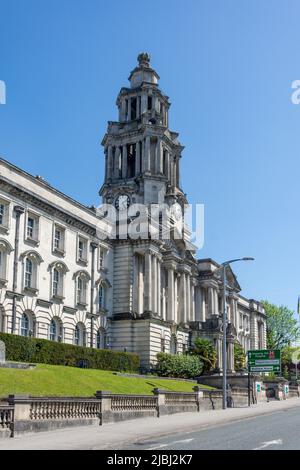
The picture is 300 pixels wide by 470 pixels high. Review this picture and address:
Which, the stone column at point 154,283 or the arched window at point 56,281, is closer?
the arched window at point 56,281

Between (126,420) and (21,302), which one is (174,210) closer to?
(21,302)

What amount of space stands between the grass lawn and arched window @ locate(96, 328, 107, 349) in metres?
13.9

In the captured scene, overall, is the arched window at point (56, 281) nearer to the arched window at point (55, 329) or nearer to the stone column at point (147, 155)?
the arched window at point (55, 329)

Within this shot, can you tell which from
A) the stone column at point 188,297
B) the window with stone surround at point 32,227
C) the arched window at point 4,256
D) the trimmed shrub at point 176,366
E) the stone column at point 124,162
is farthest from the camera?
the stone column at point 124,162

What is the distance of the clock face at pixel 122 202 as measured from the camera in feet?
241

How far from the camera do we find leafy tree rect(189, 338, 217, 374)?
65.6 metres

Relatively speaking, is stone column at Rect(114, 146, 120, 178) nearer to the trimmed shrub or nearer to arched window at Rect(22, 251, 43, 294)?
the trimmed shrub

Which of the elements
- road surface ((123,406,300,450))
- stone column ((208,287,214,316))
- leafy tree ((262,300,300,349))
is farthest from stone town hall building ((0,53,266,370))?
leafy tree ((262,300,300,349))

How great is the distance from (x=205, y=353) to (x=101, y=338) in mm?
13814

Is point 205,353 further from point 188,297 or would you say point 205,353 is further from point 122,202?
point 122,202

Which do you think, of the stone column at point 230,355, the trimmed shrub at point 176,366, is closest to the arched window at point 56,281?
the trimmed shrub at point 176,366

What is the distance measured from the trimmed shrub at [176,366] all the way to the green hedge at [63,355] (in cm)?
312

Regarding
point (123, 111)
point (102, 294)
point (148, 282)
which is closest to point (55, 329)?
point (102, 294)

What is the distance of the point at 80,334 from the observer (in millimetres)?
54094
